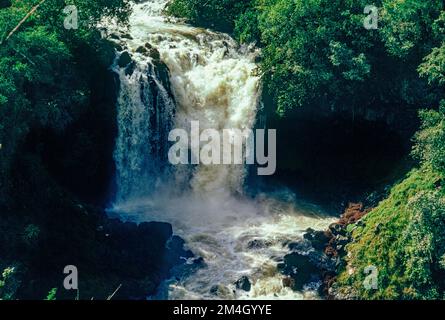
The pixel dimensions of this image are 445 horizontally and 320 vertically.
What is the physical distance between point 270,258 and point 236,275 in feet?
5.87

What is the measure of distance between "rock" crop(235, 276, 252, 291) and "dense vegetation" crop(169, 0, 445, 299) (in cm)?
353

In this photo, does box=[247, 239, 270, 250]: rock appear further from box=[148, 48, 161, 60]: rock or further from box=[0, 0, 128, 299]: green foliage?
box=[148, 48, 161, 60]: rock

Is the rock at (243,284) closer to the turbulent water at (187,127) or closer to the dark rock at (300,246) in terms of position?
the dark rock at (300,246)

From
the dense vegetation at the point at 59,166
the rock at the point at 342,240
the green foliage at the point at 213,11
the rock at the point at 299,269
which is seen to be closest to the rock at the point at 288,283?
the rock at the point at 299,269

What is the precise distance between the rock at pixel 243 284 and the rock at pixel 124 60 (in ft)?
37.9

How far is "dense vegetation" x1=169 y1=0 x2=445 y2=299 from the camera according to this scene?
2252 cm

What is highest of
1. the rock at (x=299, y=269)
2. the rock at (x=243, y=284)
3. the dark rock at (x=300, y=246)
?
the dark rock at (x=300, y=246)

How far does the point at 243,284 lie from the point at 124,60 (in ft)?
39.3

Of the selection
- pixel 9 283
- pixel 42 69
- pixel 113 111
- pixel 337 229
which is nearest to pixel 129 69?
pixel 113 111

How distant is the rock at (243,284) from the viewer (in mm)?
22906
